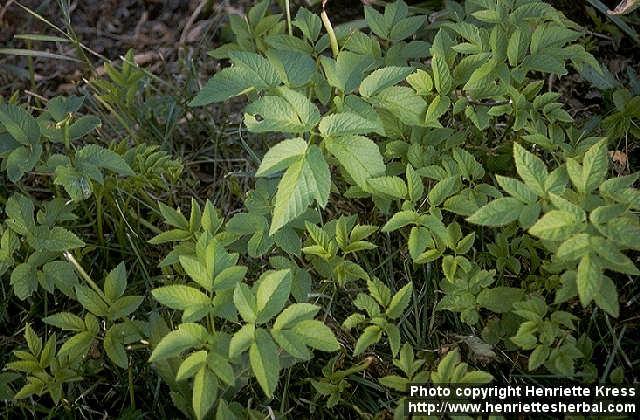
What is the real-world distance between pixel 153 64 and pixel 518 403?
6.04ft

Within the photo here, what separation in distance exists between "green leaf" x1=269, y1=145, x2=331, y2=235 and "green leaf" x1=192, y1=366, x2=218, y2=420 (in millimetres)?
292

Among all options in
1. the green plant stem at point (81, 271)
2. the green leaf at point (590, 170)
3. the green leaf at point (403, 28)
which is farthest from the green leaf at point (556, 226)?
the green plant stem at point (81, 271)

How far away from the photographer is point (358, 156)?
4.90 ft

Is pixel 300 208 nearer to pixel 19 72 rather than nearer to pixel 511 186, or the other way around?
pixel 511 186

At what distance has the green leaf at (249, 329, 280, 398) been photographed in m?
1.30

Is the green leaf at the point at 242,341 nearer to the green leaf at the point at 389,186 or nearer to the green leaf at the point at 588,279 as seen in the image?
the green leaf at the point at 389,186

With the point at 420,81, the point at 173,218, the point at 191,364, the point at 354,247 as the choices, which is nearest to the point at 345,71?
the point at 420,81

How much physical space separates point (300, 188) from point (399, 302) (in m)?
0.36

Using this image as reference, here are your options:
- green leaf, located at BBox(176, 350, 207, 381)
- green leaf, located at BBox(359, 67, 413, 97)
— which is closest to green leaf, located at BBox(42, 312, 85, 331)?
green leaf, located at BBox(176, 350, 207, 381)

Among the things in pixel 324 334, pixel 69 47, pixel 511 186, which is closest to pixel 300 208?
pixel 324 334

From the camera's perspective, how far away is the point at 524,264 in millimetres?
1817

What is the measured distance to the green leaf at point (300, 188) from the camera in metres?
1.38

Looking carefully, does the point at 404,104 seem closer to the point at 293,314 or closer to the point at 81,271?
the point at 293,314

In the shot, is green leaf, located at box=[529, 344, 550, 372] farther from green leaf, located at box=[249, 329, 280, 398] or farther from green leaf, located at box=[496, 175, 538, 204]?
green leaf, located at box=[249, 329, 280, 398]
